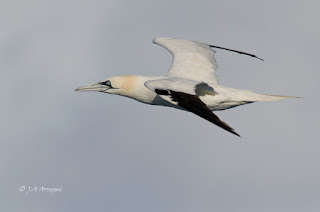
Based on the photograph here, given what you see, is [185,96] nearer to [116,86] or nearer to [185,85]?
[185,85]

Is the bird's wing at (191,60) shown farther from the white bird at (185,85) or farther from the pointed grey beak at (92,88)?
the pointed grey beak at (92,88)

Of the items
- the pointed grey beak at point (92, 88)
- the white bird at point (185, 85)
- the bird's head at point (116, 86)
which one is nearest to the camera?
the white bird at point (185, 85)

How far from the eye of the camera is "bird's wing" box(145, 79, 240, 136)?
60.7 ft

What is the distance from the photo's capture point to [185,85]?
800 inches

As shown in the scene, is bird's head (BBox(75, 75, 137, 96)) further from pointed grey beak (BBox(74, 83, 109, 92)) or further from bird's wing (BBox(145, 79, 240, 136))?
bird's wing (BBox(145, 79, 240, 136))

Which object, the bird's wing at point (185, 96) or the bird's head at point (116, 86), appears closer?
the bird's wing at point (185, 96)

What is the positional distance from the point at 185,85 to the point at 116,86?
446 centimetres

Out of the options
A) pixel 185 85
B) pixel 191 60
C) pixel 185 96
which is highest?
pixel 191 60

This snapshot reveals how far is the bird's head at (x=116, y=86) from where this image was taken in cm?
2392

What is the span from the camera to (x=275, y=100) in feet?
75.3

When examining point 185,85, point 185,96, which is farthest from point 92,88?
point 185,96

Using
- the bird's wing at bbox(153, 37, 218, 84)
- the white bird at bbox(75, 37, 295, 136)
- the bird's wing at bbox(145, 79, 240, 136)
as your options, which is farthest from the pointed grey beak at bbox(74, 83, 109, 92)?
the bird's wing at bbox(145, 79, 240, 136)

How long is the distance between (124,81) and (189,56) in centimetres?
279

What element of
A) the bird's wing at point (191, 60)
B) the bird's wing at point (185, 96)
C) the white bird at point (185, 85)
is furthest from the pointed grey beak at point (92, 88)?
the bird's wing at point (185, 96)
